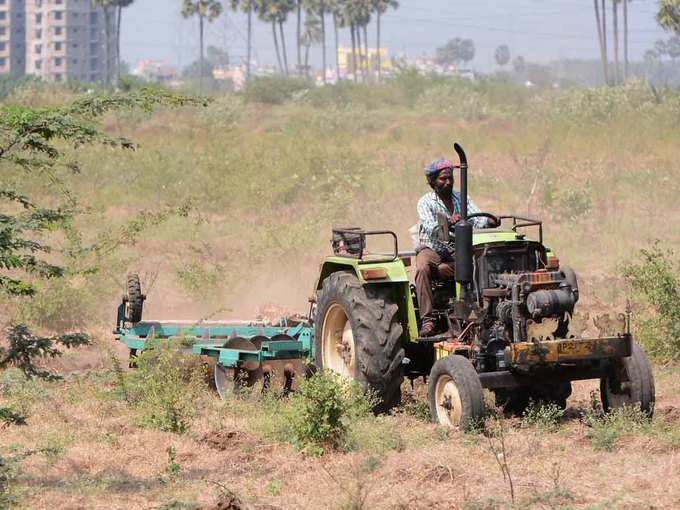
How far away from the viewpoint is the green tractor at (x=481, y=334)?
930 cm

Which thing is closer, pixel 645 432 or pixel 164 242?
pixel 645 432

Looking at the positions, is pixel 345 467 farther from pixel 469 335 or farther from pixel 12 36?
→ pixel 12 36

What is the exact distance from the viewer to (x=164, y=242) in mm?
21547

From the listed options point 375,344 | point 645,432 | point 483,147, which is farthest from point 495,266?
point 483,147

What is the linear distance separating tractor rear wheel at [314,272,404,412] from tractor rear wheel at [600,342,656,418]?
5.60 feet

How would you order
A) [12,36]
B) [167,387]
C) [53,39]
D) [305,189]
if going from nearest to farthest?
[167,387] → [305,189] → [53,39] → [12,36]

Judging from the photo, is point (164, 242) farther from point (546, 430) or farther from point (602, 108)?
point (602, 108)

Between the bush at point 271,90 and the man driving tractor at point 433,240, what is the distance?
43.1 metres

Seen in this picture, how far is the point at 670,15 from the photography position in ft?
118

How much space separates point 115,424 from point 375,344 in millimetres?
2301

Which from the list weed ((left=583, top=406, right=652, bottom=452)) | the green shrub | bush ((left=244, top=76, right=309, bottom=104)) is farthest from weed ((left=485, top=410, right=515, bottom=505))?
bush ((left=244, top=76, right=309, bottom=104))

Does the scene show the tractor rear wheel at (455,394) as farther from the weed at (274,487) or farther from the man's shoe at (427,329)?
the weed at (274,487)

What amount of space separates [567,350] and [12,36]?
151 m

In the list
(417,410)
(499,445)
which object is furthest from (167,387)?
(499,445)
